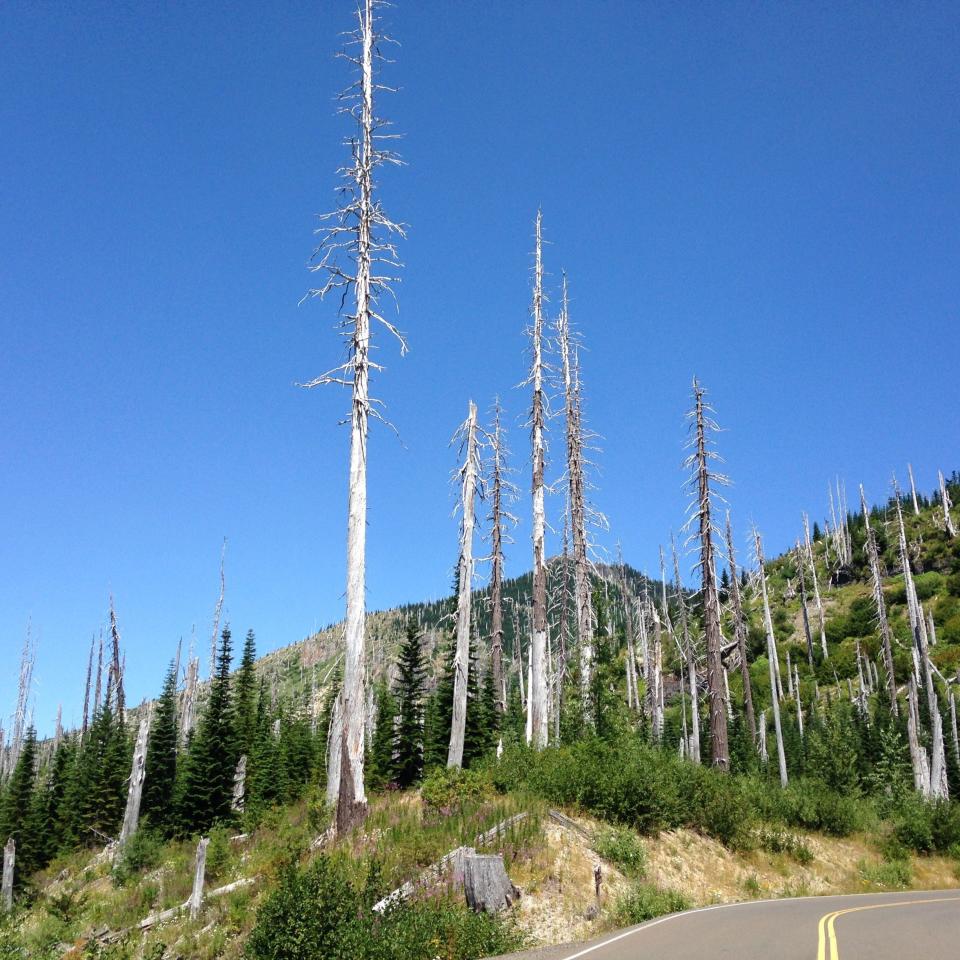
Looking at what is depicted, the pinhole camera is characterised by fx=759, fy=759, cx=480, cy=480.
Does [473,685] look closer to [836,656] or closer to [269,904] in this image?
[269,904]

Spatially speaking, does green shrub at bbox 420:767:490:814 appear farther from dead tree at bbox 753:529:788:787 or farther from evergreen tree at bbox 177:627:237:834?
evergreen tree at bbox 177:627:237:834

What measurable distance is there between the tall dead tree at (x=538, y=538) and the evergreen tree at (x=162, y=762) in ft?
91.8

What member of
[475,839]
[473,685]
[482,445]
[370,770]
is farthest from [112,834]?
[475,839]

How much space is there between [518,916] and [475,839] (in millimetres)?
2047

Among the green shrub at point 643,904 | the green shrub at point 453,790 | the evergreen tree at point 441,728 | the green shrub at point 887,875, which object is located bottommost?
the green shrub at point 887,875

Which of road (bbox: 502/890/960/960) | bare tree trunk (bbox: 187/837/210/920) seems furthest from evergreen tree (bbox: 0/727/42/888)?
road (bbox: 502/890/960/960)

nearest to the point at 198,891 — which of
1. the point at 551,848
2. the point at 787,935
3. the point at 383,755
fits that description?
the point at 551,848

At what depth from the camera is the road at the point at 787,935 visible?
9422 millimetres

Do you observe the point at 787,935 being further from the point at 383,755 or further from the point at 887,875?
the point at 383,755

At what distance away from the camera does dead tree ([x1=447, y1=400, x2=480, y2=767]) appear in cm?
2827

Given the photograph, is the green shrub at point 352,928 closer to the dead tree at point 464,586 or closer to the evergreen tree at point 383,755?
the dead tree at point 464,586

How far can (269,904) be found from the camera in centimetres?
1005

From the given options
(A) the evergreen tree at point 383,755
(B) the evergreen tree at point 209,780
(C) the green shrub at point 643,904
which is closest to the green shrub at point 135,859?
(B) the evergreen tree at point 209,780

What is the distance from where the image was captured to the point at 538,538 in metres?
25.6
